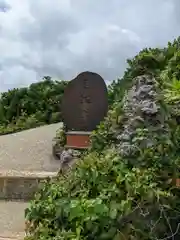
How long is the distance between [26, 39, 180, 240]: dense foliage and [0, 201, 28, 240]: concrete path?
0.30 meters

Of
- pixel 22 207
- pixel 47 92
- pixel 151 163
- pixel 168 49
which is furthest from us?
pixel 47 92

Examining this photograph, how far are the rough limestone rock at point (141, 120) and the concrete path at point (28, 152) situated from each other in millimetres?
1920

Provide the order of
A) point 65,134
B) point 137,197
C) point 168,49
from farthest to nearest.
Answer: point 65,134 → point 168,49 → point 137,197

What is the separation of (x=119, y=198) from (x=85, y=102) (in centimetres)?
251

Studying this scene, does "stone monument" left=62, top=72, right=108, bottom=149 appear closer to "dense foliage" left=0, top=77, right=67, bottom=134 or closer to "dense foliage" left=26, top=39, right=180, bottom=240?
"dense foliage" left=26, top=39, right=180, bottom=240

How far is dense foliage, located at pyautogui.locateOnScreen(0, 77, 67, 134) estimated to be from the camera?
27.0ft

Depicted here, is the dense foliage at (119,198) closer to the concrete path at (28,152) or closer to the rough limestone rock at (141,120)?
the rough limestone rock at (141,120)

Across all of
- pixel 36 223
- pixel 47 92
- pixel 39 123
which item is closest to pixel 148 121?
pixel 36 223

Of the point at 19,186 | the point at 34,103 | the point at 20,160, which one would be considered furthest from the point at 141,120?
the point at 34,103

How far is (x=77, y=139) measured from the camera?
4.37 m

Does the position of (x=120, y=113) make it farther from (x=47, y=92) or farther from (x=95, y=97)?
(x=47, y=92)

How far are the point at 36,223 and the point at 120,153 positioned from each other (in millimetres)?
640

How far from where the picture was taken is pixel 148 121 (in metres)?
2.32

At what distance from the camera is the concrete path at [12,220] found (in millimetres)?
2617
